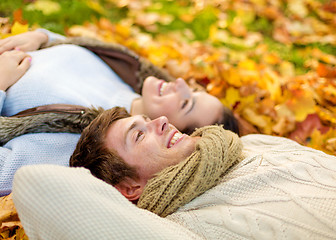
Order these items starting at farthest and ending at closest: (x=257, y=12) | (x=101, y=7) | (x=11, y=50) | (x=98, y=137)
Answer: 1. (x=257, y=12)
2. (x=101, y=7)
3. (x=11, y=50)
4. (x=98, y=137)

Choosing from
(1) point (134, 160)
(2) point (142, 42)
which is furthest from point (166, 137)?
(2) point (142, 42)

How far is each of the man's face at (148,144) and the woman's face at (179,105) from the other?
60cm

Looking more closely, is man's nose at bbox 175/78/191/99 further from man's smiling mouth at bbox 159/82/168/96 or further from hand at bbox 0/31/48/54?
hand at bbox 0/31/48/54

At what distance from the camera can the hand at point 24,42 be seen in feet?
7.56

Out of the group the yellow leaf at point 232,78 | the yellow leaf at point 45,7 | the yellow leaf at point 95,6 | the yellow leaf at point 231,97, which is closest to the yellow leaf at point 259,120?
the yellow leaf at point 231,97

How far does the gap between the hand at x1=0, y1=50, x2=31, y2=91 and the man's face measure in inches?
34.0

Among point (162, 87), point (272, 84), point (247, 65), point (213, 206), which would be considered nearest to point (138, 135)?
point (213, 206)

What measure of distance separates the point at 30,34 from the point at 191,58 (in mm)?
1547

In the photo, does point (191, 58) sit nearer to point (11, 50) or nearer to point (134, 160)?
point (11, 50)

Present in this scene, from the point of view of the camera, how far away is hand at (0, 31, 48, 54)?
2.30 m

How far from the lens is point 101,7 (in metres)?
4.06

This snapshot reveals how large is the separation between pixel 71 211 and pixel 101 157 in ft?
1.55

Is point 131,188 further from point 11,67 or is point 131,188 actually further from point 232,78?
point 232,78

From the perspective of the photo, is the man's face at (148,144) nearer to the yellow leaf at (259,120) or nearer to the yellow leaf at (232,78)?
the yellow leaf at (259,120)
